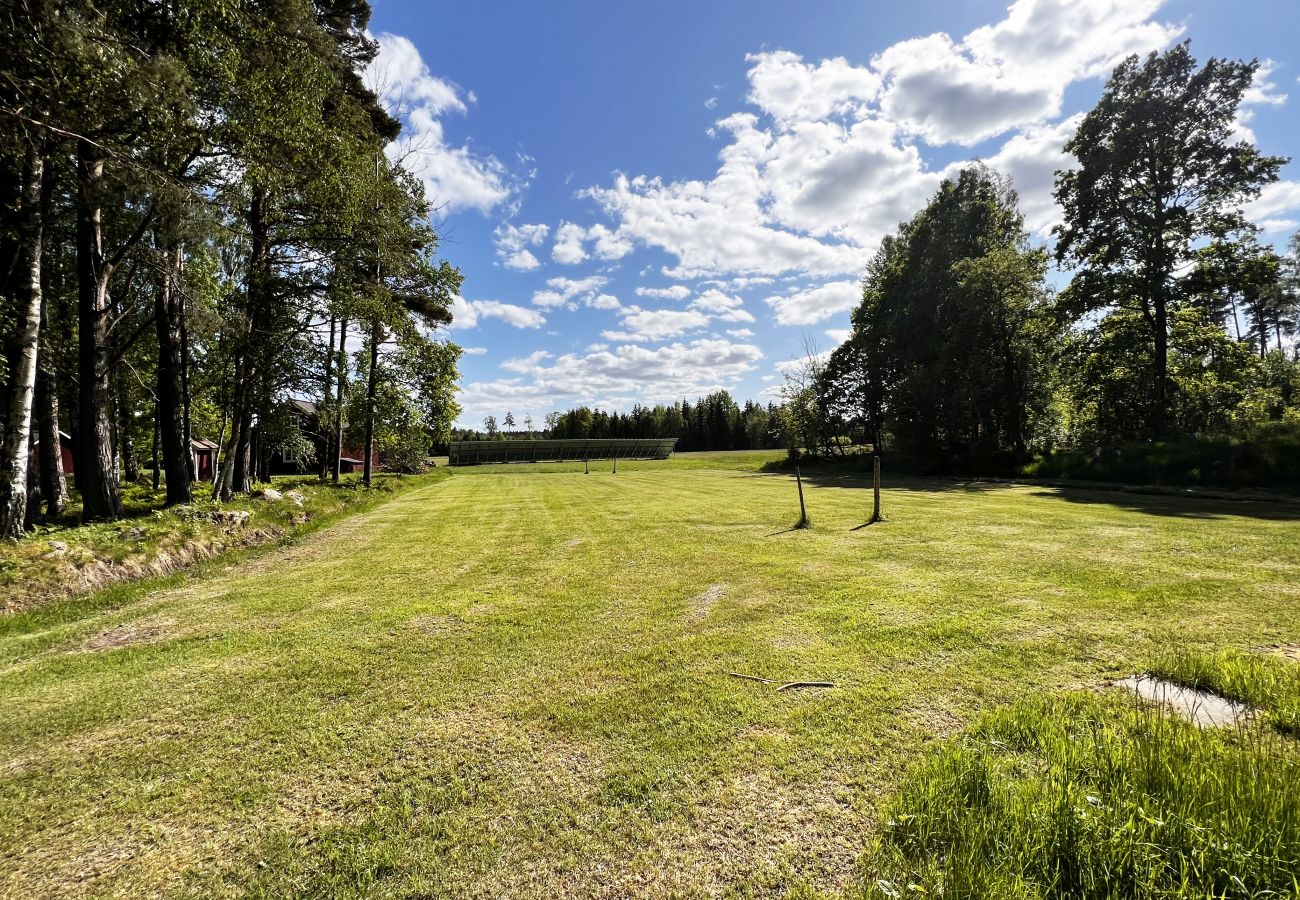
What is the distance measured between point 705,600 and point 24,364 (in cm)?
1083

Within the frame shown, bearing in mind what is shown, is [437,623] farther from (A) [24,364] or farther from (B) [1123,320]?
(B) [1123,320]

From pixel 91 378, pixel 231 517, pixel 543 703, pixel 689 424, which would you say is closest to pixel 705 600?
pixel 543 703

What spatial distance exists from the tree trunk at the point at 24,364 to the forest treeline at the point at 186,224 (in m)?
0.03

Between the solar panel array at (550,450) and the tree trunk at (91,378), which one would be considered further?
the solar panel array at (550,450)

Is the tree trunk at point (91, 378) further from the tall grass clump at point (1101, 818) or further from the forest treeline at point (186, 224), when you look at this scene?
the tall grass clump at point (1101, 818)

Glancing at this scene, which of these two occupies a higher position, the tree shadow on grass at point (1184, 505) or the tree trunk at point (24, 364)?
the tree trunk at point (24, 364)

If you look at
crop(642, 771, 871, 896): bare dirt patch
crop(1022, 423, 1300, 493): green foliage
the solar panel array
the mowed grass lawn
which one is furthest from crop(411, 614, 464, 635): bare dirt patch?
the solar panel array

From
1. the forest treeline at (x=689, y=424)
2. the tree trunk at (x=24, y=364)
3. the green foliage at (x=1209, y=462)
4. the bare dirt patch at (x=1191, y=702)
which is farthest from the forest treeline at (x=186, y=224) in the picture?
the forest treeline at (x=689, y=424)

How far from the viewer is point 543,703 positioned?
11.7ft

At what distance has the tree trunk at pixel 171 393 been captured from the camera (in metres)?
10.5

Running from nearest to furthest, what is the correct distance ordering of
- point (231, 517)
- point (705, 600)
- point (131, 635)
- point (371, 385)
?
1. point (131, 635)
2. point (705, 600)
3. point (231, 517)
4. point (371, 385)

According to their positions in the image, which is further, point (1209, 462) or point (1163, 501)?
point (1209, 462)

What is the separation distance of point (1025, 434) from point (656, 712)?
96.1 feet

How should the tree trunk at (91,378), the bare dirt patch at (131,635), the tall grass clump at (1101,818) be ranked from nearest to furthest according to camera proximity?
the tall grass clump at (1101,818) < the bare dirt patch at (131,635) < the tree trunk at (91,378)
